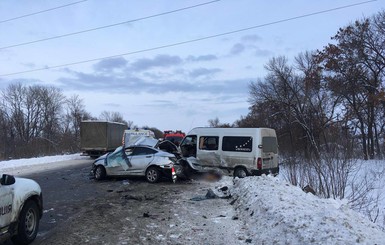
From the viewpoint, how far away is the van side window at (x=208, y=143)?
17859 mm

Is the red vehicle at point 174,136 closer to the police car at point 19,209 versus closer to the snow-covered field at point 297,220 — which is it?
the snow-covered field at point 297,220

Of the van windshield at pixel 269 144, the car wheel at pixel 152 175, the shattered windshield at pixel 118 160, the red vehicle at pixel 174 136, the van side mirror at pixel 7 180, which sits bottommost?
the car wheel at pixel 152 175

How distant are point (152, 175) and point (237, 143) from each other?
407 centimetres

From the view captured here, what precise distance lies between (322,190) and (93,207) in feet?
23.5

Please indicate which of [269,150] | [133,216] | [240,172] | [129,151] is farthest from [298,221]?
[129,151]

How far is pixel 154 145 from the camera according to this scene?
1809 centimetres

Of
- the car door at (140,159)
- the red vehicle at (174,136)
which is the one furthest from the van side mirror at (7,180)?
the red vehicle at (174,136)

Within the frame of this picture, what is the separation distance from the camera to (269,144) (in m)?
17.6

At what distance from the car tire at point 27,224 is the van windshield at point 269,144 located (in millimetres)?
11725

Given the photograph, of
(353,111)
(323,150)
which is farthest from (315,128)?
(323,150)

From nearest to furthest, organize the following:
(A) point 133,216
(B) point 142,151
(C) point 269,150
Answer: (A) point 133,216 → (B) point 142,151 → (C) point 269,150

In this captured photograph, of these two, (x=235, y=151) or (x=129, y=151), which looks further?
(x=235, y=151)

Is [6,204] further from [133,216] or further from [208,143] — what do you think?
[208,143]

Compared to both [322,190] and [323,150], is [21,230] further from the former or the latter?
[323,150]
